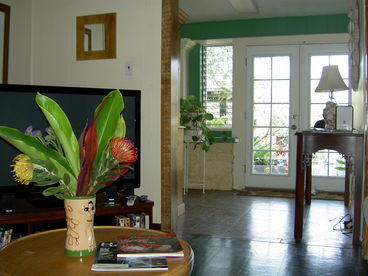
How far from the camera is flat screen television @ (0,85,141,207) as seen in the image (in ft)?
8.69

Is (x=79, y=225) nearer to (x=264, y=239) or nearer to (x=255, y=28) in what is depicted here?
(x=264, y=239)

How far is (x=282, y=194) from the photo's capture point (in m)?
5.75

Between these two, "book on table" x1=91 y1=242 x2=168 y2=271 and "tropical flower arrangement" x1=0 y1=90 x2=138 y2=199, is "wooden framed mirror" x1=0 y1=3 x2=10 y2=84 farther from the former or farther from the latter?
"book on table" x1=91 y1=242 x2=168 y2=271

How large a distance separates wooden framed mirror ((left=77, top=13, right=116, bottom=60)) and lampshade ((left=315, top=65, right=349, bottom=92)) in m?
1.89

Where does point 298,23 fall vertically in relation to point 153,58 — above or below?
above

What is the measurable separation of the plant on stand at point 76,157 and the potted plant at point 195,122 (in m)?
4.12

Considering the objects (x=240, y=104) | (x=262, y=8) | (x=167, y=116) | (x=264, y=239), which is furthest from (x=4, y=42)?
(x=240, y=104)

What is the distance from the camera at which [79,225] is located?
4.66ft

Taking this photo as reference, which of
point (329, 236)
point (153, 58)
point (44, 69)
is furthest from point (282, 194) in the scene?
point (44, 69)

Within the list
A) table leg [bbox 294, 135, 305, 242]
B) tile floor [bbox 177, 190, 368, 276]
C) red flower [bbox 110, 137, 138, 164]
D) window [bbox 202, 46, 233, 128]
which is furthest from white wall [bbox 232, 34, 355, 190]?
red flower [bbox 110, 137, 138, 164]

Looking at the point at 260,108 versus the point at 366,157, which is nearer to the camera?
the point at 366,157

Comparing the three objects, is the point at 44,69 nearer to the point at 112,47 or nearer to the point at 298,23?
the point at 112,47

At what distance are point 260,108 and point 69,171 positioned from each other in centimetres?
491

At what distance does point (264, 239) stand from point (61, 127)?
246cm
